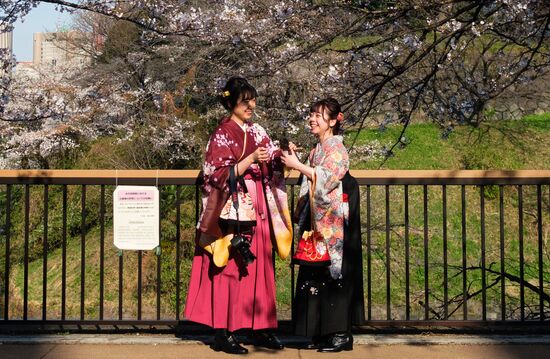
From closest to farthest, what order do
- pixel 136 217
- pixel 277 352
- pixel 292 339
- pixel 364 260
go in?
pixel 277 352 < pixel 292 339 < pixel 136 217 < pixel 364 260

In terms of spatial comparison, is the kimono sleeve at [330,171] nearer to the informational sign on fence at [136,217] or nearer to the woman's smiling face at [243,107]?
the woman's smiling face at [243,107]

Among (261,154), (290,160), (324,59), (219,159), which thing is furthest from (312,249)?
(324,59)

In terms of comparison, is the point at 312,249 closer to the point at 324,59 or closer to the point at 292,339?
the point at 292,339

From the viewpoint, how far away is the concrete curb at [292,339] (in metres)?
4.73

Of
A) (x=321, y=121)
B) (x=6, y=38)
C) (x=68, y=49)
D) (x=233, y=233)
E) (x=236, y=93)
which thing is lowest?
(x=233, y=233)

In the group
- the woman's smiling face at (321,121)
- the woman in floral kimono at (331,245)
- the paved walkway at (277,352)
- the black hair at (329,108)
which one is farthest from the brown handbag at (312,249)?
the paved walkway at (277,352)

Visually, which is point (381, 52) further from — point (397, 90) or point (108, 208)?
point (108, 208)

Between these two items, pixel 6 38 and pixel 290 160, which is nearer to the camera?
pixel 290 160

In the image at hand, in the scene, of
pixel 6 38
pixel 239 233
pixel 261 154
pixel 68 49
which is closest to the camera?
pixel 261 154

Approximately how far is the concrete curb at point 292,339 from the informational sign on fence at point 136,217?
65cm

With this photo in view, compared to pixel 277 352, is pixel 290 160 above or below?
above

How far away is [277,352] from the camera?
4.54 metres

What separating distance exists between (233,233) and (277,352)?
0.84m

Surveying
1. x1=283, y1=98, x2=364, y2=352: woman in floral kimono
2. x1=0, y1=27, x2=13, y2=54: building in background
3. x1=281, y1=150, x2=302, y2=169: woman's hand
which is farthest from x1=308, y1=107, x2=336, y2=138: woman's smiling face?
x1=0, y1=27, x2=13, y2=54: building in background
